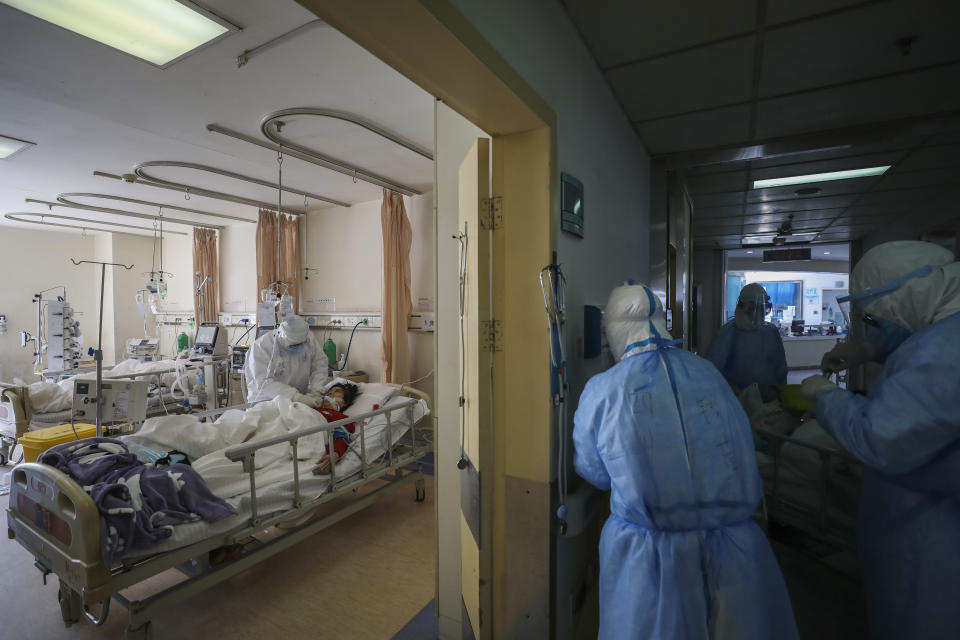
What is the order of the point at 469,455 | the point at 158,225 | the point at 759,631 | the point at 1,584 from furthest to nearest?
the point at 158,225 → the point at 1,584 → the point at 469,455 → the point at 759,631

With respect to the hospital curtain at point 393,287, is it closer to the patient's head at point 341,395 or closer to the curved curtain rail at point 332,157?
the curved curtain rail at point 332,157

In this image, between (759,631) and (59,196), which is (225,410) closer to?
(759,631)

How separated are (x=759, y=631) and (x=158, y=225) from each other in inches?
363

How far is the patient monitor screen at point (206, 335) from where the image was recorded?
6154 mm

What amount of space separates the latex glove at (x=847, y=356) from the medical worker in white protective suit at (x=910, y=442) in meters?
0.27

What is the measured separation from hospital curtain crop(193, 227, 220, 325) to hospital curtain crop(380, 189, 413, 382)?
3.84 m

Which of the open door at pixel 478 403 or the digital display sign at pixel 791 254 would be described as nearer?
the open door at pixel 478 403

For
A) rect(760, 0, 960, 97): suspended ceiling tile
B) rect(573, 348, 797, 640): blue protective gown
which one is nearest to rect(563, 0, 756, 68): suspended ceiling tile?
rect(760, 0, 960, 97): suspended ceiling tile

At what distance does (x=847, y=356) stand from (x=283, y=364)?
15.3 ft

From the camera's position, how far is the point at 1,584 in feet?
9.05

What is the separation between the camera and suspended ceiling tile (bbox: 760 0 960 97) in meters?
1.81

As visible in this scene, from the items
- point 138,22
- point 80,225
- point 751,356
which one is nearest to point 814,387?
point 751,356

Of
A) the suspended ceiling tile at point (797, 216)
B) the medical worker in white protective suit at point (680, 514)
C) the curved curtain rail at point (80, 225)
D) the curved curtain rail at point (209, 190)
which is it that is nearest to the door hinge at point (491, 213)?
the medical worker in white protective suit at point (680, 514)

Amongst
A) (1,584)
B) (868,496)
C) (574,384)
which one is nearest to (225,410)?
(1,584)
